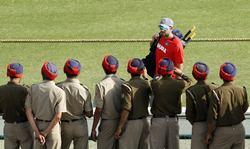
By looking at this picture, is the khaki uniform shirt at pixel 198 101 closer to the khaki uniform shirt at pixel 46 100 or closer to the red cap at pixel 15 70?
the khaki uniform shirt at pixel 46 100

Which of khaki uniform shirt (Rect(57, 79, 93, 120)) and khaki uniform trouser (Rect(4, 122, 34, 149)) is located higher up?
khaki uniform shirt (Rect(57, 79, 93, 120))

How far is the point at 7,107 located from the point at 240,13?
8.33 m

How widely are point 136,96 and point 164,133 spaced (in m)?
0.56

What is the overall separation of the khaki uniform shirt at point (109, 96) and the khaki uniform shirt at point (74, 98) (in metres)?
0.17

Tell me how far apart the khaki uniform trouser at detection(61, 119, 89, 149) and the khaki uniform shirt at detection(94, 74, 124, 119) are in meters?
0.29

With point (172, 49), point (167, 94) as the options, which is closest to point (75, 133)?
point (167, 94)

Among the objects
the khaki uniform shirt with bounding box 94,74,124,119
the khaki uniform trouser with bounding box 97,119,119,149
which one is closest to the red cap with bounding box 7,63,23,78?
the khaki uniform shirt with bounding box 94,74,124,119

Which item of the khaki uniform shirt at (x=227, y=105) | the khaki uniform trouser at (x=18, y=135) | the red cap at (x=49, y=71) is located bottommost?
the khaki uniform trouser at (x=18, y=135)

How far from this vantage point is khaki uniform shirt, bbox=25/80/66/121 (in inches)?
366

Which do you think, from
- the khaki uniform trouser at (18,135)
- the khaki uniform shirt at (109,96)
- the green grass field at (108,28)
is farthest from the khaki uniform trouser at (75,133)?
the green grass field at (108,28)

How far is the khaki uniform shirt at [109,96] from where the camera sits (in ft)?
31.4

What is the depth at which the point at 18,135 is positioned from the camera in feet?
31.7

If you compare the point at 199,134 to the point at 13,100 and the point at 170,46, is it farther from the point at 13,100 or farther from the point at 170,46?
the point at 13,100

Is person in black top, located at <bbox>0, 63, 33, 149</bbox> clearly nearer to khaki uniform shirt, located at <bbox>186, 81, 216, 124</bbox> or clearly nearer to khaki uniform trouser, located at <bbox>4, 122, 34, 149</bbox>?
khaki uniform trouser, located at <bbox>4, 122, 34, 149</bbox>
